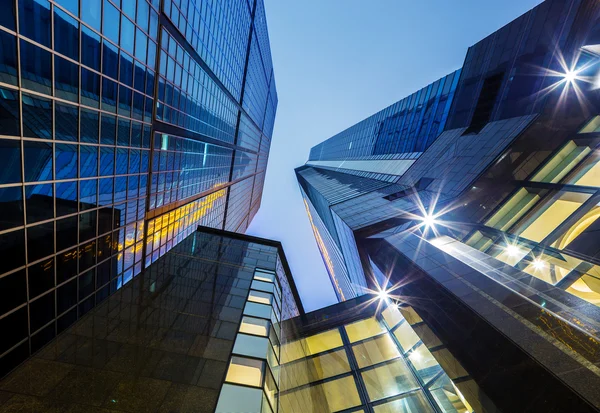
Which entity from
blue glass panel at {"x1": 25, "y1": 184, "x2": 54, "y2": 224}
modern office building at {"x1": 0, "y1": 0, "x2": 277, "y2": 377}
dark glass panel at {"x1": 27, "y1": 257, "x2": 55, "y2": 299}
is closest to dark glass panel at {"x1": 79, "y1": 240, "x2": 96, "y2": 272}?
modern office building at {"x1": 0, "y1": 0, "x2": 277, "y2": 377}

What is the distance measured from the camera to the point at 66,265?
15.5 meters

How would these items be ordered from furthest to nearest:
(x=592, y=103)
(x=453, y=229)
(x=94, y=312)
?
1. (x=453, y=229)
2. (x=592, y=103)
3. (x=94, y=312)

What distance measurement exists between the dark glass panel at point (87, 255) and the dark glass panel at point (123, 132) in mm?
6955

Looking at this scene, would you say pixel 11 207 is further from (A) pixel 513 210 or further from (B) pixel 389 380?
(A) pixel 513 210

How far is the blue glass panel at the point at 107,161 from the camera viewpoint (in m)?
17.4

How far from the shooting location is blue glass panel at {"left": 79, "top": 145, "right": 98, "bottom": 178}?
50.5 feet

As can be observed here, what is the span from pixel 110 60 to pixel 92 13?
2551mm

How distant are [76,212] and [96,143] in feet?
13.6

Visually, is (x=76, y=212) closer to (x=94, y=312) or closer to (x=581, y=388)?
(x=94, y=312)

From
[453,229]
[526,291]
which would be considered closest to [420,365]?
[526,291]

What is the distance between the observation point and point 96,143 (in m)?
16.4

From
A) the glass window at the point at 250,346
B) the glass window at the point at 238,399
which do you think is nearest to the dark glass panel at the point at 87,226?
the glass window at the point at 250,346

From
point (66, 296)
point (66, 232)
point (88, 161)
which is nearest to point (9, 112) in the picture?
point (88, 161)

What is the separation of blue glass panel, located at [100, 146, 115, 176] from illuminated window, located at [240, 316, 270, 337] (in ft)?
43.1
